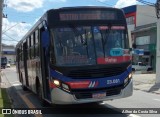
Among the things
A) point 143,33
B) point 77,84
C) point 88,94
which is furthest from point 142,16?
point 77,84

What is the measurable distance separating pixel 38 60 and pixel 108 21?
3.27 meters

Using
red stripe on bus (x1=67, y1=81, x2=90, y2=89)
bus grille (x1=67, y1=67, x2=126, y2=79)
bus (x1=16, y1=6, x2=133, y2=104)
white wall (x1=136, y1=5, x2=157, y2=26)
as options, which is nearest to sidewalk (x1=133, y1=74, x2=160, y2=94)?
bus (x1=16, y1=6, x2=133, y2=104)

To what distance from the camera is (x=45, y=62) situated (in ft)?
39.1

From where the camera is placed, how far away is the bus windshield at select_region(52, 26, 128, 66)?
1082 cm

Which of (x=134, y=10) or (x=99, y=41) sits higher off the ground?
(x=134, y=10)

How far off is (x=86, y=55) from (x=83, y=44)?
1.09 ft

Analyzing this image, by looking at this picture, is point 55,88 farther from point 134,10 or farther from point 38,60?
point 134,10

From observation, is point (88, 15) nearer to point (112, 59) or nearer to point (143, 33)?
point (112, 59)

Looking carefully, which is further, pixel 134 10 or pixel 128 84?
pixel 134 10

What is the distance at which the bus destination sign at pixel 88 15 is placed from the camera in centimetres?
1121

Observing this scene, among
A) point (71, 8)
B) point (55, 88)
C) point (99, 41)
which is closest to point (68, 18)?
point (71, 8)

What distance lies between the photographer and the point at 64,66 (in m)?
10.7

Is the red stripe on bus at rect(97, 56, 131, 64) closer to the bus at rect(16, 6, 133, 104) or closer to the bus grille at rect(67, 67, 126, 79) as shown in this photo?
the bus at rect(16, 6, 133, 104)

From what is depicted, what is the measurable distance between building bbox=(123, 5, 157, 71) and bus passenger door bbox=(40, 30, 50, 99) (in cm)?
4051
